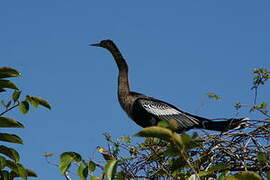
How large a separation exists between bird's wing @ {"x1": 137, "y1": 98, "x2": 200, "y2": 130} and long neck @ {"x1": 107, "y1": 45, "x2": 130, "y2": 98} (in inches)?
9.1

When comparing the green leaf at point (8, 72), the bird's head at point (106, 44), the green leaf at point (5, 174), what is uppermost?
the bird's head at point (106, 44)

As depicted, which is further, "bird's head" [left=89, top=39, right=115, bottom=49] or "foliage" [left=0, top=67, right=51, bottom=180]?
"bird's head" [left=89, top=39, right=115, bottom=49]

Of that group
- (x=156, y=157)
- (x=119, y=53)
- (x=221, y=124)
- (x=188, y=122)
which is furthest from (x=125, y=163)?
(x=119, y=53)

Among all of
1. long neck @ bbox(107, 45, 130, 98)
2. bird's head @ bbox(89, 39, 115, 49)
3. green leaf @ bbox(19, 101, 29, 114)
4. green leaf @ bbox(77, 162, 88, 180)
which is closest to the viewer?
green leaf @ bbox(77, 162, 88, 180)

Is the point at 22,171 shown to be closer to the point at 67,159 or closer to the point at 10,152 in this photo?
the point at 10,152

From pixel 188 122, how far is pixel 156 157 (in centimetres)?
266

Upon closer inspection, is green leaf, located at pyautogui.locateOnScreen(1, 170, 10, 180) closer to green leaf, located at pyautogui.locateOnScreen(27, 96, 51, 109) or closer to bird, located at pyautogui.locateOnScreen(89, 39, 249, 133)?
green leaf, located at pyautogui.locateOnScreen(27, 96, 51, 109)

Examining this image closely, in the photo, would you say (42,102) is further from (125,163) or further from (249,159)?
(249,159)

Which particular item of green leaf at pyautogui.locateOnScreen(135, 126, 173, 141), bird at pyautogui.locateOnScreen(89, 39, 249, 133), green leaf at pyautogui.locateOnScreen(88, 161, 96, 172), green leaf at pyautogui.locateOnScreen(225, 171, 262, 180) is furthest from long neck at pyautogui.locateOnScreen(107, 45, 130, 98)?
green leaf at pyautogui.locateOnScreen(135, 126, 173, 141)

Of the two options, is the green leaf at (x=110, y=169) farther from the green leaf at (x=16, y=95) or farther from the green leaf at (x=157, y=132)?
the green leaf at (x=16, y=95)

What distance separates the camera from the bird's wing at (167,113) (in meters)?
6.05

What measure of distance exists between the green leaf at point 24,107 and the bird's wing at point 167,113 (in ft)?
11.7

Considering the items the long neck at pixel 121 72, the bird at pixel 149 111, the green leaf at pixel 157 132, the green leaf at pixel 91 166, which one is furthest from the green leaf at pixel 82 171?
the long neck at pixel 121 72

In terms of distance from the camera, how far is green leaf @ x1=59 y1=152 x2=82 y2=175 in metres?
2.17
